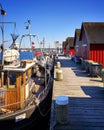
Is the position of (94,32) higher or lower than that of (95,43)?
higher

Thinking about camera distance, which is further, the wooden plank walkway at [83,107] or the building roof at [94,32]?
the building roof at [94,32]

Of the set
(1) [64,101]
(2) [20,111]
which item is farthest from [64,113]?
(2) [20,111]

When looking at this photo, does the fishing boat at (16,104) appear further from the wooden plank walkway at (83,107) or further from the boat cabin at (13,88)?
the wooden plank walkway at (83,107)

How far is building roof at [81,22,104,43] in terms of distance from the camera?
20984 millimetres

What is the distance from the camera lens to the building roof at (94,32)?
21.0m

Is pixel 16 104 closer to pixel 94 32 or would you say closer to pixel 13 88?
pixel 13 88

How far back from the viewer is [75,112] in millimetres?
7617

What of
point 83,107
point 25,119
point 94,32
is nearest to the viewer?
point 25,119

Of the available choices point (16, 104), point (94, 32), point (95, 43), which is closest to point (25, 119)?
point (16, 104)

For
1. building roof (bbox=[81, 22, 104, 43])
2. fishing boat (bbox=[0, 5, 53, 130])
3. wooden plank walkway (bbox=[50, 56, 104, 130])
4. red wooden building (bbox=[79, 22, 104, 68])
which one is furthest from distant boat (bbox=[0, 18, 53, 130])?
building roof (bbox=[81, 22, 104, 43])

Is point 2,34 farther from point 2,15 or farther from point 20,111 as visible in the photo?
point 20,111

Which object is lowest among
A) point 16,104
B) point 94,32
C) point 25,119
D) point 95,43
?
point 25,119

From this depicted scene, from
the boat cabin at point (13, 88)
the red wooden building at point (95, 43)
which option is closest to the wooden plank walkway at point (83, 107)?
the boat cabin at point (13, 88)

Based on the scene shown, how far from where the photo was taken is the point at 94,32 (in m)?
22.2
